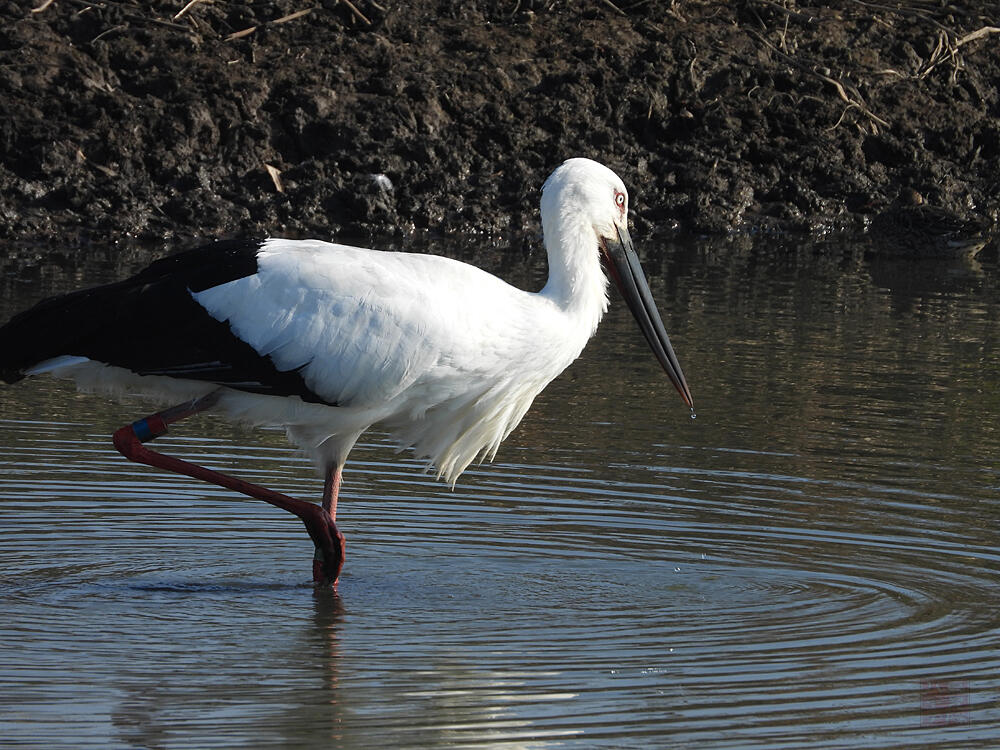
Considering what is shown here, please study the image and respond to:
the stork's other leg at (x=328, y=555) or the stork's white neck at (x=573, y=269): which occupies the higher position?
the stork's white neck at (x=573, y=269)

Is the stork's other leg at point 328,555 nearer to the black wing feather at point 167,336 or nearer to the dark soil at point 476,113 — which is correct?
the black wing feather at point 167,336

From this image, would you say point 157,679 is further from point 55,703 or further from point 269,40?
point 269,40

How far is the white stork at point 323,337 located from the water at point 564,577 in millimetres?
584

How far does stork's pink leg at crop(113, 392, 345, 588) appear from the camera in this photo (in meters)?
6.79

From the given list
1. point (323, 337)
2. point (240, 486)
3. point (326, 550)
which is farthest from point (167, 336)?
point (326, 550)

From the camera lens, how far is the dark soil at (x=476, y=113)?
15484mm

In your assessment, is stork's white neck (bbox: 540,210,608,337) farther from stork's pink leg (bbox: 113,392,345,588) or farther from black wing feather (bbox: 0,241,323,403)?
stork's pink leg (bbox: 113,392,345,588)

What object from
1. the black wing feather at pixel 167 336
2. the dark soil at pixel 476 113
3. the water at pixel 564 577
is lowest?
the water at pixel 564 577

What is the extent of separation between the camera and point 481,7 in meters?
18.1

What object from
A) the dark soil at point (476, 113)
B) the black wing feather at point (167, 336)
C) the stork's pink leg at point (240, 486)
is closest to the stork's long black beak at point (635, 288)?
the black wing feather at point (167, 336)

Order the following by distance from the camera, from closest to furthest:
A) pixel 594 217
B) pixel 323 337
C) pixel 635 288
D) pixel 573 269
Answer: pixel 323 337 < pixel 573 269 < pixel 594 217 < pixel 635 288

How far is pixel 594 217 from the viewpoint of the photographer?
7.05 m

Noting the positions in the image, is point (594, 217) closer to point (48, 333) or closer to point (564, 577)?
point (564, 577)

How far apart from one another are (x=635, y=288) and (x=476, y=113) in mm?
9854
